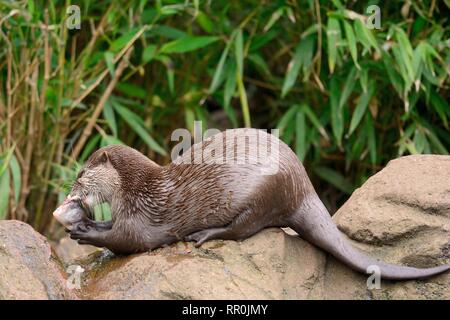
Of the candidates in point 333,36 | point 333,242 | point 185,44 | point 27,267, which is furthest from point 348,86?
point 27,267

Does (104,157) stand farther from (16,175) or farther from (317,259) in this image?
(16,175)

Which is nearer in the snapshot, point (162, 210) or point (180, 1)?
point (162, 210)

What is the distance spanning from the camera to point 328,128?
189 inches

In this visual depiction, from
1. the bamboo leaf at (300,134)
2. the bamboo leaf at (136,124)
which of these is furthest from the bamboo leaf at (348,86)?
the bamboo leaf at (136,124)

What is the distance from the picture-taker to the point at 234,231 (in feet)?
9.08

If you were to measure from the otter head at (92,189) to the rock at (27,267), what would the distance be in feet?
0.42

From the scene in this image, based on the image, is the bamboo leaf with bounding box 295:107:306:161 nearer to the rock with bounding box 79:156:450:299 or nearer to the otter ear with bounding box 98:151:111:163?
the rock with bounding box 79:156:450:299

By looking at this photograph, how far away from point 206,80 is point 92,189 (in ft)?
6.82

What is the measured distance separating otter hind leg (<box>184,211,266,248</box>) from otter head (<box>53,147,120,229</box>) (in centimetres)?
31

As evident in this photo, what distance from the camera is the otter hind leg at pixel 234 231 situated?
275cm

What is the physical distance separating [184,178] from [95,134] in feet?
6.33
